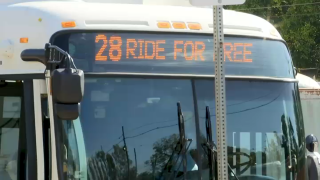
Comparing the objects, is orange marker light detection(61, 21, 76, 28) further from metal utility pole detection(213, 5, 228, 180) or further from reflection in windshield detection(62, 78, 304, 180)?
metal utility pole detection(213, 5, 228, 180)

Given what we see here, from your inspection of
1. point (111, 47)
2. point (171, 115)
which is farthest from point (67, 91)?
point (171, 115)

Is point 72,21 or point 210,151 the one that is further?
point 72,21

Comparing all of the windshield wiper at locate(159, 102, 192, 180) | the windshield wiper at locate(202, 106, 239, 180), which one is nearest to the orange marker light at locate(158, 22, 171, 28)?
the windshield wiper at locate(159, 102, 192, 180)

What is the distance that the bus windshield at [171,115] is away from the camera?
512 centimetres

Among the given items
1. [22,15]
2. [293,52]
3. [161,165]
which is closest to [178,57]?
[161,165]

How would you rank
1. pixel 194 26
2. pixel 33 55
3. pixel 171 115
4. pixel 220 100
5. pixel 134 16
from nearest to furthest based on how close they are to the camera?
pixel 220 100 < pixel 33 55 < pixel 171 115 < pixel 134 16 < pixel 194 26

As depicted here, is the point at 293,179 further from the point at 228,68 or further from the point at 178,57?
the point at 178,57

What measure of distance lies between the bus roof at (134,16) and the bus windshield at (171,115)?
106 mm

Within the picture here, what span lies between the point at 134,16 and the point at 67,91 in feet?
4.30

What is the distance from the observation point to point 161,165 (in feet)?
17.0

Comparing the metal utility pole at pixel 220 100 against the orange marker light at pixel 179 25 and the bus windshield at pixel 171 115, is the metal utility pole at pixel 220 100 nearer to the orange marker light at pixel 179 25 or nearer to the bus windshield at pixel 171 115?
the bus windshield at pixel 171 115

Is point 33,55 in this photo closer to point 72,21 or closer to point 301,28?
point 72,21

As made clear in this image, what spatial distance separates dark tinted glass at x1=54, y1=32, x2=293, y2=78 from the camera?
5301 millimetres

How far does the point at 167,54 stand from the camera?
18.1 feet
